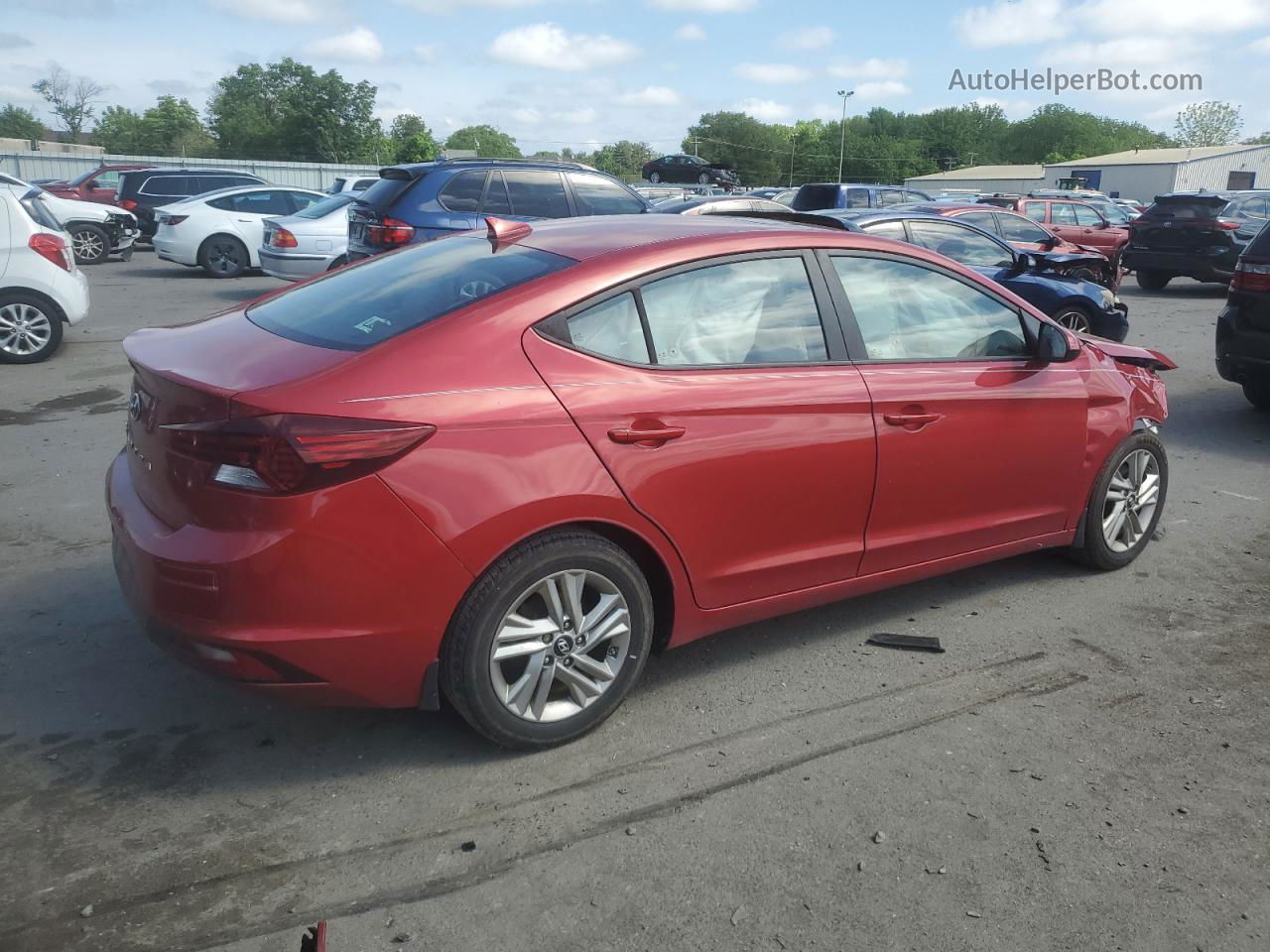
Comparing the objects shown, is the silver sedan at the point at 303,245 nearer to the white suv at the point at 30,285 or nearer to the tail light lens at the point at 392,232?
the tail light lens at the point at 392,232

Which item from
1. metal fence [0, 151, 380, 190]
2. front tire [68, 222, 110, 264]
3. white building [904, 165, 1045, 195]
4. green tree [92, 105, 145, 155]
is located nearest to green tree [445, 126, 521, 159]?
green tree [92, 105, 145, 155]

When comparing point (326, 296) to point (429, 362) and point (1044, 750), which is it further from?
point (1044, 750)

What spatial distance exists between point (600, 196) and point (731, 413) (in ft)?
28.2

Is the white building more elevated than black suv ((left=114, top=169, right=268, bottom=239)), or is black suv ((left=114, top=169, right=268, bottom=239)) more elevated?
the white building

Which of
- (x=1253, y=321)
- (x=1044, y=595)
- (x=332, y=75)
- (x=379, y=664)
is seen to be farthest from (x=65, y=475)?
(x=332, y=75)

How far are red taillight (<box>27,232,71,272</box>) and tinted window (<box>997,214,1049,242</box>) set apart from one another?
35.9 feet

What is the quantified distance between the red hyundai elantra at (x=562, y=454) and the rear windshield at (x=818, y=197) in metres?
12.0

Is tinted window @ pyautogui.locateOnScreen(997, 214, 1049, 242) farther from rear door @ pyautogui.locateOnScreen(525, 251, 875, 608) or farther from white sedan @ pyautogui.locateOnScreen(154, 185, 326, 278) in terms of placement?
white sedan @ pyautogui.locateOnScreen(154, 185, 326, 278)

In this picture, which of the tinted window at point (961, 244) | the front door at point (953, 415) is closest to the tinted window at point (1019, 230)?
the tinted window at point (961, 244)

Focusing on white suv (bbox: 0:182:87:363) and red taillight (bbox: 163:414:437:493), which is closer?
red taillight (bbox: 163:414:437:493)

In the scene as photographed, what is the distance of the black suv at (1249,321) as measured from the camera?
7.80 m

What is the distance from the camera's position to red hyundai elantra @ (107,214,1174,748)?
2920 mm

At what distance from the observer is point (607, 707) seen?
351 centimetres

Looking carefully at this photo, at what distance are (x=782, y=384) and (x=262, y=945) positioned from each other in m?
2.36
